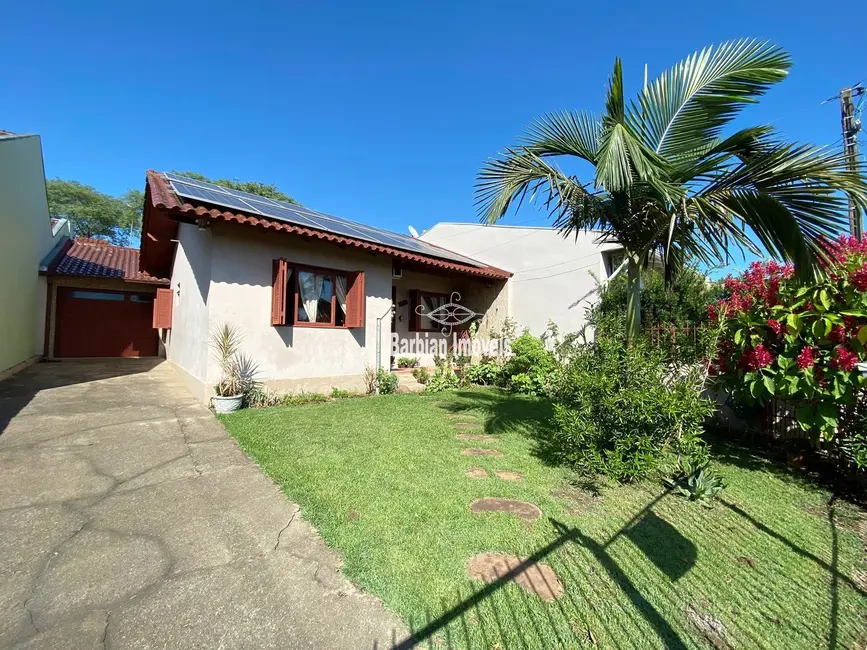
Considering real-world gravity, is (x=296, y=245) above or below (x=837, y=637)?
above

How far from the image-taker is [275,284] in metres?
7.19

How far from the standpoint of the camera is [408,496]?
3.46 m

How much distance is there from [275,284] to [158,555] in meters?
5.34

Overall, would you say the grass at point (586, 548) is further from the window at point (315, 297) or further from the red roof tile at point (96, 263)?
the red roof tile at point (96, 263)

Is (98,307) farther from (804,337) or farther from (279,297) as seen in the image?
(804,337)

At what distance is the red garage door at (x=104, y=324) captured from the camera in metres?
13.1

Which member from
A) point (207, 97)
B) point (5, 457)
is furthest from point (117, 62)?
point (5, 457)

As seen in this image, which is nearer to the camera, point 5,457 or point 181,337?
point 5,457

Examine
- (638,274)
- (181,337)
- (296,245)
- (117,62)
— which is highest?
(117,62)

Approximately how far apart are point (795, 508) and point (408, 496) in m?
3.80

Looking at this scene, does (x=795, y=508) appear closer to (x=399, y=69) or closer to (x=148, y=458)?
(x=148, y=458)

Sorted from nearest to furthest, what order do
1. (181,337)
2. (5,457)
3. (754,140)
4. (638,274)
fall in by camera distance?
1. (754,140)
2. (5,457)
3. (638,274)
4. (181,337)

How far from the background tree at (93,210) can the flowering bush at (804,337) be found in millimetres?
35151

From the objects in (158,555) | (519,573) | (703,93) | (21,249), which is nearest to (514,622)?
(519,573)
